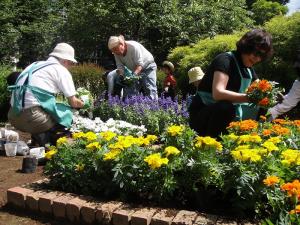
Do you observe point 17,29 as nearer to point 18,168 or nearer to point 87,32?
point 87,32

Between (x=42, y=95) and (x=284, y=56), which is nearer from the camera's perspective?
(x=42, y=95)

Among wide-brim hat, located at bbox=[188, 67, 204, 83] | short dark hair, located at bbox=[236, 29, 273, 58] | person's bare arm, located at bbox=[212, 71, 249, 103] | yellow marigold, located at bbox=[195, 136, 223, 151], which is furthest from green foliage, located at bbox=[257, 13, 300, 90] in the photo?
yellow marigold, located at bbox=[195, 136, 223, 151]

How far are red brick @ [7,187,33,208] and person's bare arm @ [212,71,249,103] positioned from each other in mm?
1798

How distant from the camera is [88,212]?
2.96 metres

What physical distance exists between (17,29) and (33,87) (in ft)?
50.9

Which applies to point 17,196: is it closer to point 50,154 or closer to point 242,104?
point 50,154

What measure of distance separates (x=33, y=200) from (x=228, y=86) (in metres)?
2.04

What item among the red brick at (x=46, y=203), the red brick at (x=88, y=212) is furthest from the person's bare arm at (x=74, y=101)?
the red brick at (x=88, y=212)

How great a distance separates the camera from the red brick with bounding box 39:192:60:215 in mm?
3145

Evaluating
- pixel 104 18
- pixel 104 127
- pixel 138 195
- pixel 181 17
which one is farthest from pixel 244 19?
pixel 138 195

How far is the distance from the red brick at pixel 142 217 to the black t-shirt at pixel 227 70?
1.65 meters

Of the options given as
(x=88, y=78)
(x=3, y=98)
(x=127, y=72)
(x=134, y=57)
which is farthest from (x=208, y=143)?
(x=88, y=78)

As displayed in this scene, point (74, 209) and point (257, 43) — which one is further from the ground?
point (257, 43)

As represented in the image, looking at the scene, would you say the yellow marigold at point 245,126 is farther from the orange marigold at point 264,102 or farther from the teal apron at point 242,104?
the teal apron at point 242,104
